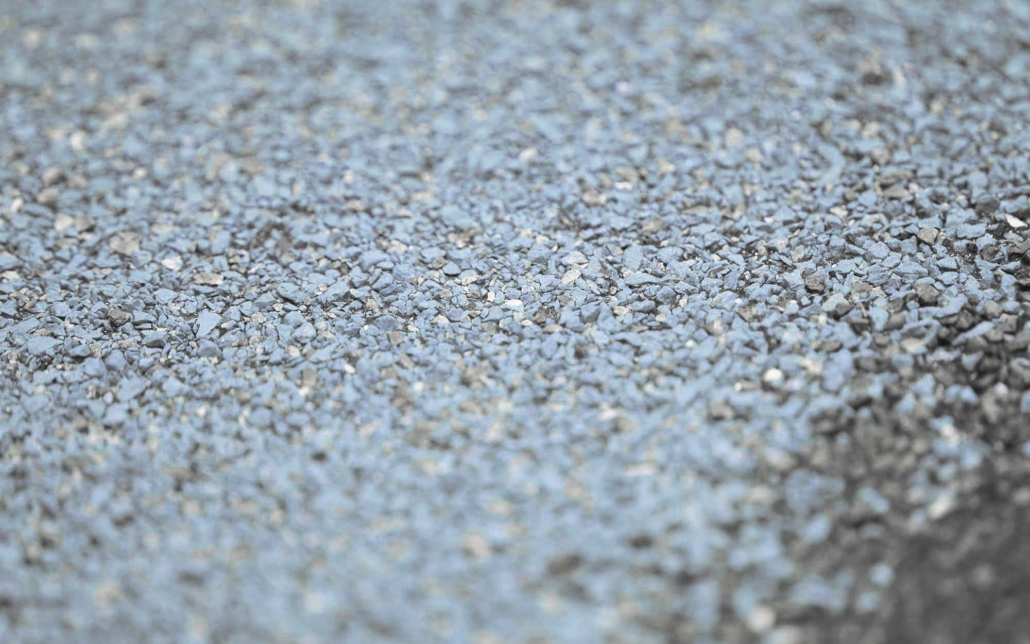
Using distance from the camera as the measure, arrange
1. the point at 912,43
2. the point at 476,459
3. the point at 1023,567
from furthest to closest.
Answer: the point at 912,43
the point at 476,459
the point at 1023,567

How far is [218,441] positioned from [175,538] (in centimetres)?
12

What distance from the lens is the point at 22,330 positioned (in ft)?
3.71

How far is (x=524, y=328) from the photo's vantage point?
3.63ft

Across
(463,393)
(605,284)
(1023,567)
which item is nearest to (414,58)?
(605,284)

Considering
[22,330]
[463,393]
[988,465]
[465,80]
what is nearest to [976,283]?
[988,465]

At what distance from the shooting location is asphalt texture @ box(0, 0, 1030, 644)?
2.93ft

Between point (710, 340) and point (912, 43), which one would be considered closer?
point (710, 340)

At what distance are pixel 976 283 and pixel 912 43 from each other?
550 mm

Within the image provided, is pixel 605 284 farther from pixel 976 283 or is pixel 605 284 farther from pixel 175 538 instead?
pixel 175 538

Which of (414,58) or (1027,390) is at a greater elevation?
(414,58)

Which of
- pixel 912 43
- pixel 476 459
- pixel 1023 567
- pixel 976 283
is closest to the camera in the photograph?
pixel 1023 567

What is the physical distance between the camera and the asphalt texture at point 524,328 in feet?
2.93

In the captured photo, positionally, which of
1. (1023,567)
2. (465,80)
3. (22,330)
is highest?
(465,80)

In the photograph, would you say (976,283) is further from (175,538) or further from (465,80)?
(175,538)
